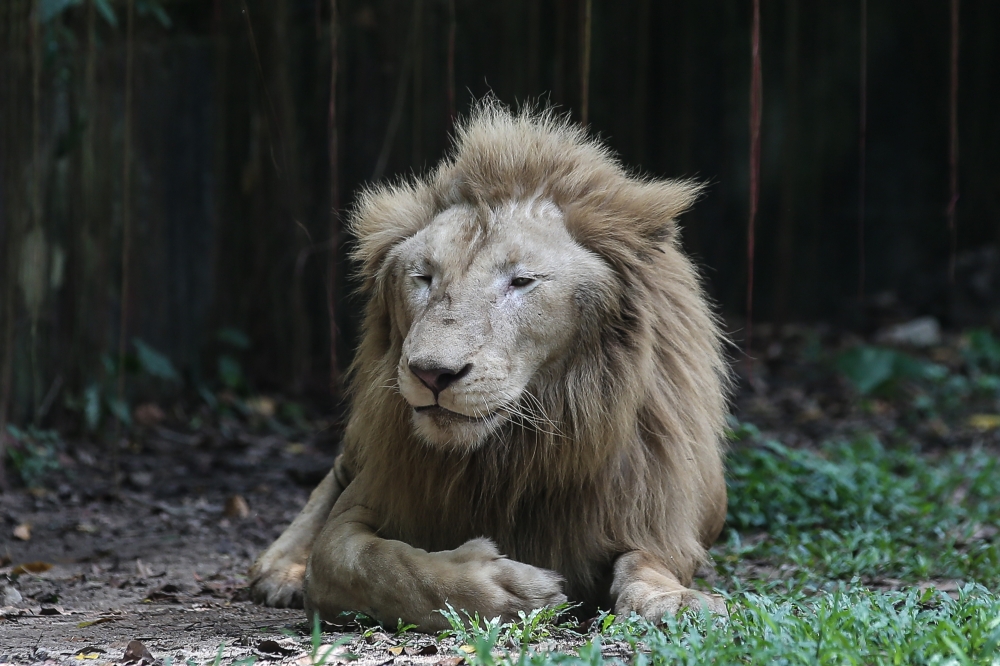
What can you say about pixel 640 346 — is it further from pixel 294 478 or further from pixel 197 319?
pixel 197 319

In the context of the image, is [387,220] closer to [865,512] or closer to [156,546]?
[156,546]

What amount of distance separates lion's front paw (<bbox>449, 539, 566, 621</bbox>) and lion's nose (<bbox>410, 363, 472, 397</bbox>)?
1.46 ft

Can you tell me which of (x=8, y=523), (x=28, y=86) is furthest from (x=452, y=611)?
(x=28, y=86)

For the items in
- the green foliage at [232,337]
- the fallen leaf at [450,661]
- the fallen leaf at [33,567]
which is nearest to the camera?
the fallen leaf at [450,661]

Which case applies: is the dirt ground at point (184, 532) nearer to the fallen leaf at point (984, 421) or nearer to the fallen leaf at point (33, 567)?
the fallen leaf at point (33, 567)

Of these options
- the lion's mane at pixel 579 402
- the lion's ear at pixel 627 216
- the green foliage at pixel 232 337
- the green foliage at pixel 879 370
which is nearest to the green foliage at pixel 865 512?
the lion's mane at pixel 579 402

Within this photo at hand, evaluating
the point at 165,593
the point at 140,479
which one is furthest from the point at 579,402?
the point at 140,479

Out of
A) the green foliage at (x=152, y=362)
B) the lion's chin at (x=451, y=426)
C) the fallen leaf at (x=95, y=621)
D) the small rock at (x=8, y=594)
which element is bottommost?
the small rock at (x=8, y=594)

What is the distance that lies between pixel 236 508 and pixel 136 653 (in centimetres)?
246

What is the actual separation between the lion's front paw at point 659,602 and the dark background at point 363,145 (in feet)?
5.27

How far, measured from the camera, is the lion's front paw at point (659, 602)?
271cm

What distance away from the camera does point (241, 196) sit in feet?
25.4

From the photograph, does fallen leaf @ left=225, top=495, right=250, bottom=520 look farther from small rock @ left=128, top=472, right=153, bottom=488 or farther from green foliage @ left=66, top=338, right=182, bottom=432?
green foliage @ left=66, top=338, right=182, bottom=432

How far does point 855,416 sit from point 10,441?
515cm
